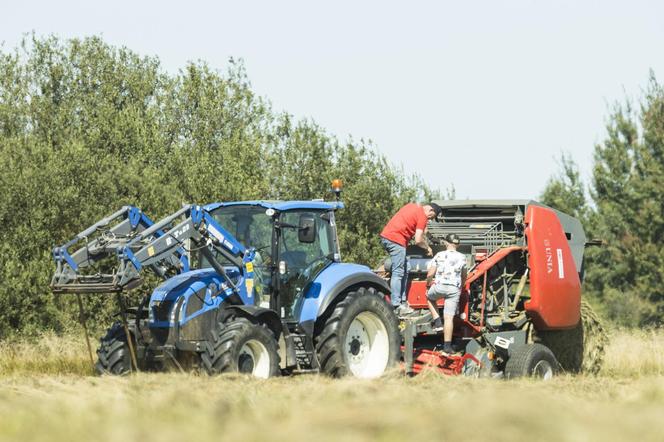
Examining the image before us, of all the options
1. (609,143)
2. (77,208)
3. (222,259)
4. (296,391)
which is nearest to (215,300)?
(222,259)

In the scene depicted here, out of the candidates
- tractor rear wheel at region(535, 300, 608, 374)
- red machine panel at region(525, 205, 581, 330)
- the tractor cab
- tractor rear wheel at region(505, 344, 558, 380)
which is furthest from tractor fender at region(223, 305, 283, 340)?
tractor rear wheel at region(535, 300, 608, 374)

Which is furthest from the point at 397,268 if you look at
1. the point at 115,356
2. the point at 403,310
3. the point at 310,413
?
the point at 310,413

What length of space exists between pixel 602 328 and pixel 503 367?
2.19 m

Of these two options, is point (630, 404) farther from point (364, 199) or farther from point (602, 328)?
point (364, 199)

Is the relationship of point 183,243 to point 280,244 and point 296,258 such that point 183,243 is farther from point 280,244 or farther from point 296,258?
point 296,258

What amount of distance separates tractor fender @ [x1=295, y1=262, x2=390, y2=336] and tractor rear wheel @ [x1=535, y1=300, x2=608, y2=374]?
367cm

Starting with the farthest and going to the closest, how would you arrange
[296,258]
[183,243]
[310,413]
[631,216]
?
[631,216]
[296,258]
[183,243]
[310,413]

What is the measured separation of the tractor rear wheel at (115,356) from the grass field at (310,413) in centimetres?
244

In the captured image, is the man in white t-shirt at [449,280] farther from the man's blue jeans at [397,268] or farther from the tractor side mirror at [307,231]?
the tractor side mirror at [307,231]

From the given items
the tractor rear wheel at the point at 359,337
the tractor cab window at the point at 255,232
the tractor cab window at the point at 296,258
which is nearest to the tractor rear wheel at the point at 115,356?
the tractor cab window at the point at 255,232

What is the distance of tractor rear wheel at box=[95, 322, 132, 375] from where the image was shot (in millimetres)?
11820

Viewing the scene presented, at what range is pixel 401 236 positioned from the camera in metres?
13.7

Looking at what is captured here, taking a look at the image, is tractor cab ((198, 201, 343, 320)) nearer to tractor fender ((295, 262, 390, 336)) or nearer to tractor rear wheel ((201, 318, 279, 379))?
tractor fender ((295, 262, 390, 336))

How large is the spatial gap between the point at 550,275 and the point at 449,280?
5.54 ft
